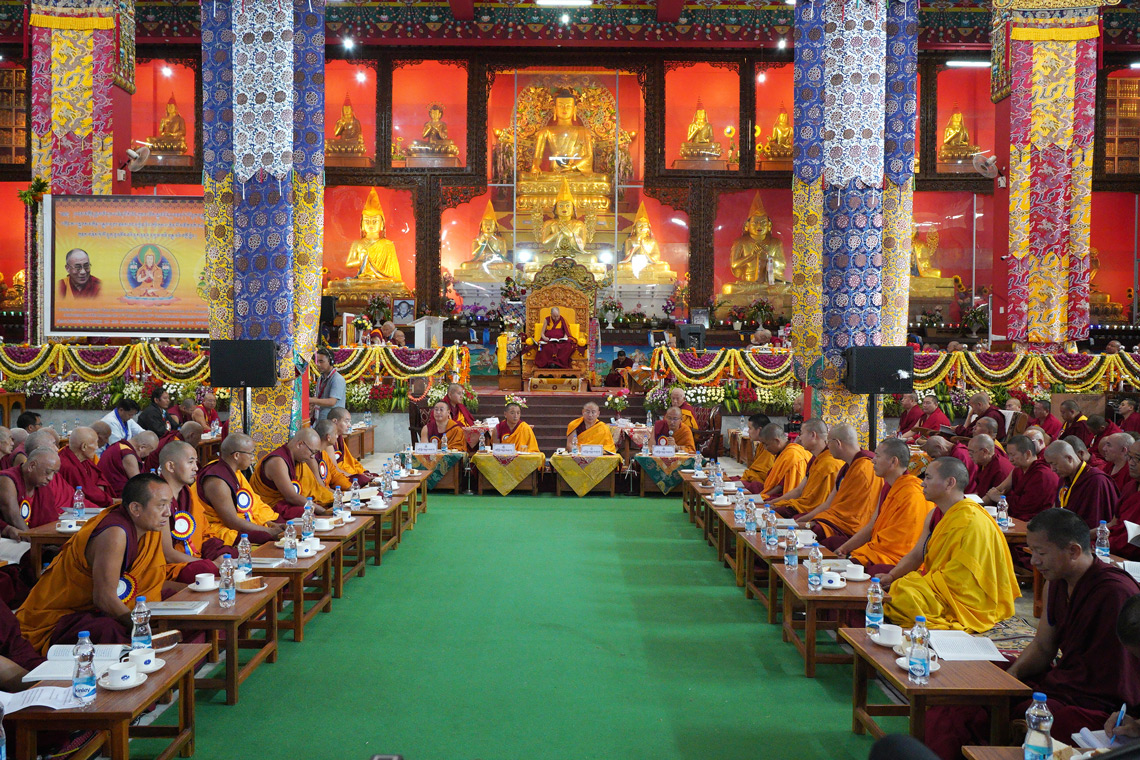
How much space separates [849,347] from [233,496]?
198 inches

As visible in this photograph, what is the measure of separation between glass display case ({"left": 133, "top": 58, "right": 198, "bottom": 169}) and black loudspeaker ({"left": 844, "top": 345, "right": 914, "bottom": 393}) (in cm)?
1680

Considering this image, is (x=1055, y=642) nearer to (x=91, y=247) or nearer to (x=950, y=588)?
(x=950, y=588)

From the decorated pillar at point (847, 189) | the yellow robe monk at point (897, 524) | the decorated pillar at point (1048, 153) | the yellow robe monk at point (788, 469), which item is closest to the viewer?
the yellow robe monk at point (897, 524)

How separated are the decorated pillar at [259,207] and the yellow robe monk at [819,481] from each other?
186 inches

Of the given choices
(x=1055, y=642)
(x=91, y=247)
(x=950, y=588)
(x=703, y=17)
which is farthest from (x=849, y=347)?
(x=703, y=17)

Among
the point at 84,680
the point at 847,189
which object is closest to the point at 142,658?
the point at 84,680

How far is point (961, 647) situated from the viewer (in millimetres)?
3760

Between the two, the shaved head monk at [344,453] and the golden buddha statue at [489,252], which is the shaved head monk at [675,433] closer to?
the shaved head monk at [344,453]

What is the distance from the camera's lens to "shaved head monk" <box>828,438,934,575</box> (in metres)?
5.58

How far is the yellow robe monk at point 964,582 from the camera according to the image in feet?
14.7

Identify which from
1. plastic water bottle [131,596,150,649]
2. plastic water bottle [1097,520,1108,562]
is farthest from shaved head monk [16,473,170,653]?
plastic water bottle [1097,520,1108,562]

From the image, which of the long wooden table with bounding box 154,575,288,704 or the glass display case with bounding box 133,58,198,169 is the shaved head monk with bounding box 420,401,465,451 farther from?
the glass display case with bounding box 133,58,198,169

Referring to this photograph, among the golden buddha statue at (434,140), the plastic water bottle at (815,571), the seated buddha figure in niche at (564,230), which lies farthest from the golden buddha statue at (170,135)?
the plastic water bottle at (815,571)

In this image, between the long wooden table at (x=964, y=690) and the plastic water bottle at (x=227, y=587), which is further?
the plastic water bottle at (x=227, y=587)
